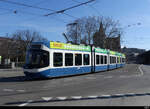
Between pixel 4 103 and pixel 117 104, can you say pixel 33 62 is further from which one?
pixel 117 104

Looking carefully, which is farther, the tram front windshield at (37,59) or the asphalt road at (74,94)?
the tram front windshield at (37,59)

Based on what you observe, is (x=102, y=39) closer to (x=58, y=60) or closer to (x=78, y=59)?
(x=78, y=59)

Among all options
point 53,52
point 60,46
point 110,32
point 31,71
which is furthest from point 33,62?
point 110,32

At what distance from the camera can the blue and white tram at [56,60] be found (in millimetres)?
13802

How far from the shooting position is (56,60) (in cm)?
1489

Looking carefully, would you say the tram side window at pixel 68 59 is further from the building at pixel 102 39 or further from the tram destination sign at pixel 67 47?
the building at pixel 102 39

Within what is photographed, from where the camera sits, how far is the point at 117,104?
6.55 m

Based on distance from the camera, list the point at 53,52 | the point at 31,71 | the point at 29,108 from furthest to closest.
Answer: the point at 53,52, the point at 31,71, the point at 29,108

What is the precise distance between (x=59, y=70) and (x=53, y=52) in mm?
1752

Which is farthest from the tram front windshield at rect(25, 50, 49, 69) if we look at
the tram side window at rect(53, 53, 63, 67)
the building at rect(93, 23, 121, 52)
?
the building at rect(93, 23, 121, 52)

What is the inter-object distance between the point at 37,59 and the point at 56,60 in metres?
1.76

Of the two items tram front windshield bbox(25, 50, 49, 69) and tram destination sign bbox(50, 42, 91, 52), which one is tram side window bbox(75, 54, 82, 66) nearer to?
tram destination sign bbox(50, 42, 91, 52)

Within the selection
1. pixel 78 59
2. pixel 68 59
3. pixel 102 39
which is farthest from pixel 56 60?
pixel 102 39

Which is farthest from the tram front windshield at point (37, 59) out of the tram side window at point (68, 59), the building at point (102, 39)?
the building at point (102, 39)
